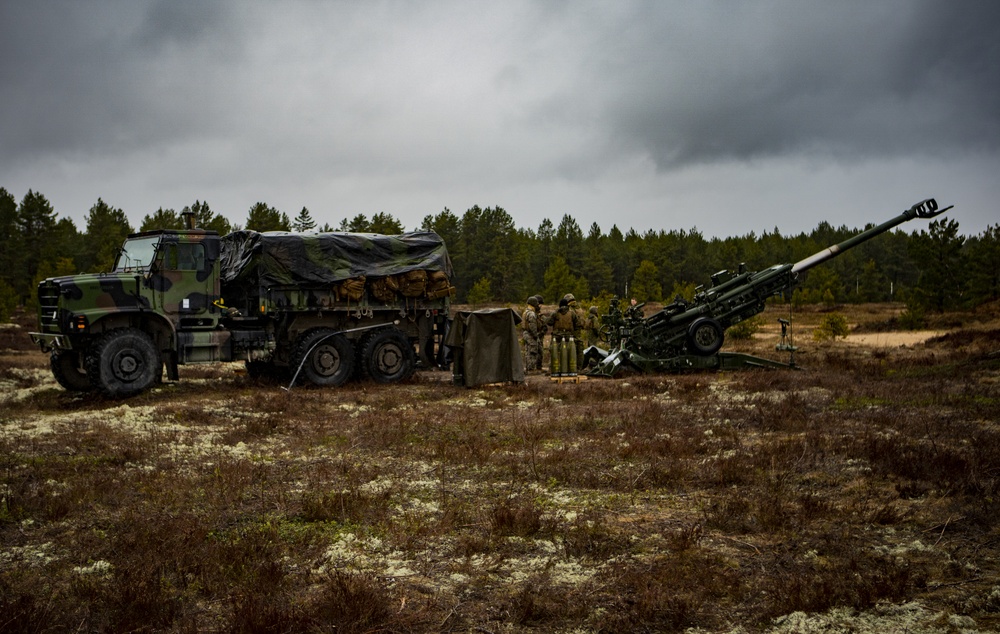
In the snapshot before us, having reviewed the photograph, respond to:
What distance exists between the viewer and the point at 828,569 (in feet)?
16.7

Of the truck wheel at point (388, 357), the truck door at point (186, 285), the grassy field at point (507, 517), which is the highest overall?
the truck door at point (186, 285)

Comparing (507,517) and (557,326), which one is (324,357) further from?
(507,517)

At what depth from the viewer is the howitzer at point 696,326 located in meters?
17.2

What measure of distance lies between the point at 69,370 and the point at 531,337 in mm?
9881

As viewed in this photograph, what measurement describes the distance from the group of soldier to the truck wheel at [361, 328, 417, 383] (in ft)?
10.8

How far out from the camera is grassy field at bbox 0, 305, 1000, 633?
450 cm

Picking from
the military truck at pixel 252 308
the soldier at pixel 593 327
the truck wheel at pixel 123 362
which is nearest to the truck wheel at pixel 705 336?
the soldier at pixel 593 327

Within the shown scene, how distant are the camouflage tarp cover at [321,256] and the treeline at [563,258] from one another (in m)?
27.1

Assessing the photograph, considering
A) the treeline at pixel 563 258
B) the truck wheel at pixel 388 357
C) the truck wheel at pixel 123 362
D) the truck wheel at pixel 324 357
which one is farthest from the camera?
the treeline at pixel 563 258

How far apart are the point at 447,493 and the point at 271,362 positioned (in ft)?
32.0

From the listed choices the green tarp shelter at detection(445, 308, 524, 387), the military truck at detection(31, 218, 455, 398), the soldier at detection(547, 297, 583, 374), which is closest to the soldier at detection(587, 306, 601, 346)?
the soldier at detection(547, 297, 583, 374)

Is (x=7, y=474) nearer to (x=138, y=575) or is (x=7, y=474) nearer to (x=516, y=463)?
(x=138, y=575)

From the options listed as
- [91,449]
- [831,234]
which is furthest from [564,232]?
[91,449]

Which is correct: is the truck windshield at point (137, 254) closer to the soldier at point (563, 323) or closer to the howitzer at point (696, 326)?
the soldier at point (563, 323)
